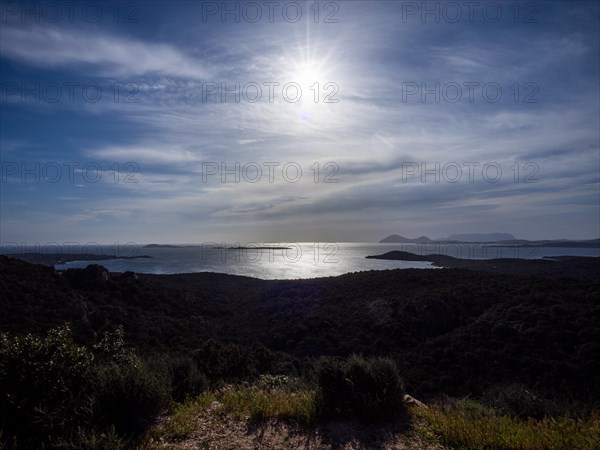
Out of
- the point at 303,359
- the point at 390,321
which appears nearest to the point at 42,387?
the point at 303,359

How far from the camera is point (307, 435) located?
4.98 m

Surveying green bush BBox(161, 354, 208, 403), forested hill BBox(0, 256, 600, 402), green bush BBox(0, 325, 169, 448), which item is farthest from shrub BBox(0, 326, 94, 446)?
forested hill BBox(0, 256, 600, 402)

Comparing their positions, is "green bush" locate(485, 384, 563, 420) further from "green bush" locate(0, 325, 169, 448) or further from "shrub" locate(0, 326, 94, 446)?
"shrub" locate(0, 326, 94, 446)

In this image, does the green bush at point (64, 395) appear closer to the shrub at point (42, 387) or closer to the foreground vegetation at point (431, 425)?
the shrub at point (42, 387)

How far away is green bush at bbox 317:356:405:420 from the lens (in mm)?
5641

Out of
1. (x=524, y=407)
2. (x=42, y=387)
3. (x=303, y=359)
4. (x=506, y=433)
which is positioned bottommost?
(x=303, y=359)

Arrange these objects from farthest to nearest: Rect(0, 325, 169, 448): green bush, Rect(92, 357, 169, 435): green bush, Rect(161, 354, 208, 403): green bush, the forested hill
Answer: the forested hill, Rect(161, 354, 208, 403): green bush, Rect(92, 357, 169, 435): green bush, Rect(0, 325, 169, 448): green bush

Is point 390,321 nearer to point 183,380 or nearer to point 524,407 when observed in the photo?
point 524,407

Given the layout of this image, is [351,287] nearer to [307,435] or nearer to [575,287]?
[575,287]

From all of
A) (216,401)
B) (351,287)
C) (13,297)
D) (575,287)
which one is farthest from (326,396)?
(351,287)

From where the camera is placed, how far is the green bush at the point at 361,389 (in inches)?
222

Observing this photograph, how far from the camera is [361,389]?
19.4 ft

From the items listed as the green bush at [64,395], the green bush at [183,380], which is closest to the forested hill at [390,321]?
the green bush at [183,380]

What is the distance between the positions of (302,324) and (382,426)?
65.5 feet
